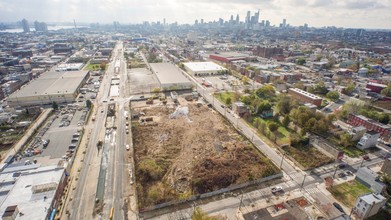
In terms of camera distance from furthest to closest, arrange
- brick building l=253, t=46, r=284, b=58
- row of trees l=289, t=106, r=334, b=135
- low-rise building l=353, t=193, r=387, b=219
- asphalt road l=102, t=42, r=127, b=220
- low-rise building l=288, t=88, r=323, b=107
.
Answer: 1. brick building l=253, t=46, r=284, b=58
2. low-rise building l=288, t=88, r=323, b=107
3. row of trees l=289, t=106, r=334, b=135
4. asphalt road l=102, t=42, r=127, b=220
5. low-rise building l=353, t=193, r=387, b=219

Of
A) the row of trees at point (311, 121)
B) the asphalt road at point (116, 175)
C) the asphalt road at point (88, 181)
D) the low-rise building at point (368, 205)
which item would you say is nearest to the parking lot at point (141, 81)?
the asphalt road at point (88, 181)

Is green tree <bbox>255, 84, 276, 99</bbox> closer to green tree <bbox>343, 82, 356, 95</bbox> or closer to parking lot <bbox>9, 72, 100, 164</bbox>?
green tree <bbox>343, 82, 356, 95</bbox>

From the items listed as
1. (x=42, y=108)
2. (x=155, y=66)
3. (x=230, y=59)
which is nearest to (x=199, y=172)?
(x=42, y=108)

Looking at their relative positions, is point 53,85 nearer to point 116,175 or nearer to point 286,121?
point 116,175

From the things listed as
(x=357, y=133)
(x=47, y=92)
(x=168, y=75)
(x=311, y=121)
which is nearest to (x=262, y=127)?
(x=311, y=121)

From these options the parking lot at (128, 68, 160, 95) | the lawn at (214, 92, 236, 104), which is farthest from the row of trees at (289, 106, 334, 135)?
Answer: the parking lot at (128, 68, 160, 95)

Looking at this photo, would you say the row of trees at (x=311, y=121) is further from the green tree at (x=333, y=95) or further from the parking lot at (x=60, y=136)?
the parking lot at (x=60, y=136)
